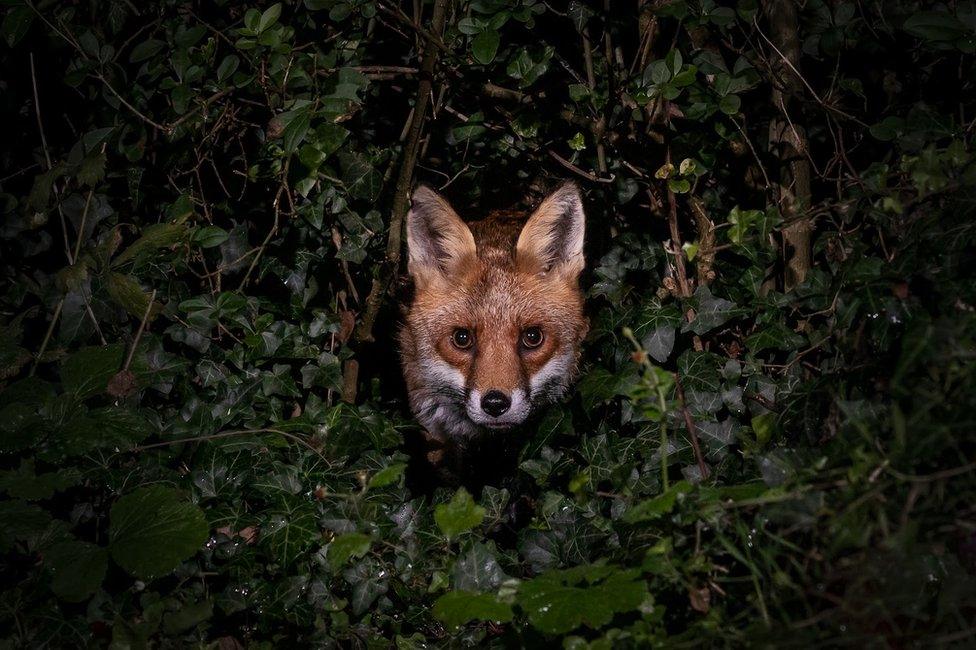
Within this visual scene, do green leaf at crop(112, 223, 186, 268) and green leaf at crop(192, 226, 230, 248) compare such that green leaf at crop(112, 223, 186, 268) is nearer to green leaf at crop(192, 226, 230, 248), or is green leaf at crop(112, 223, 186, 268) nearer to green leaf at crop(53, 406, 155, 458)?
green leaf at crop(192, 226, 230, 248)

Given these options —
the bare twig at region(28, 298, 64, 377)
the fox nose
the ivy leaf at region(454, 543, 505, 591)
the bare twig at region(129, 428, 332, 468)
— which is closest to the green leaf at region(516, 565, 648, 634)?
the ivy leaf at region(454, 543, 505, 591)

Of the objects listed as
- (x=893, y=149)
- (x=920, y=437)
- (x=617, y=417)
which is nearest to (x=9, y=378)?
(x=617, y=417)

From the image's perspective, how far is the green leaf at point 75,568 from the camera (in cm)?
251

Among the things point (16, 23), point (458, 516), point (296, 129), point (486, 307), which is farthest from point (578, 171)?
point (16, 23)

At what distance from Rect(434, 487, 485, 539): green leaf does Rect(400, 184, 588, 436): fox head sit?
143 centimetres

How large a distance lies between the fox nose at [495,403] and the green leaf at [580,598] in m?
1.56

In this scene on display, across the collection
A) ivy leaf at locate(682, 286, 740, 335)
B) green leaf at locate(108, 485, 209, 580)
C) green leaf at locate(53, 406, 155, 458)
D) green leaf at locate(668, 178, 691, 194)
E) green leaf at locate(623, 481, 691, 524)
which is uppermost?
green leaf at locate(668, 178, 691, 194)

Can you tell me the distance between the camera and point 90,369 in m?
3.15

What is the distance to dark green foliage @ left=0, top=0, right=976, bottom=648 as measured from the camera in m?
2.07

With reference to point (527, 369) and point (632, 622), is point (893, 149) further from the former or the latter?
point (632, 622)

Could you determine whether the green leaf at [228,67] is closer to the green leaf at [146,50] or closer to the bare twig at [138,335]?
the green leaf at [146,50]

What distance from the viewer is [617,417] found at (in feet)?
12.0

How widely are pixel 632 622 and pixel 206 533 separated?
1487 mm

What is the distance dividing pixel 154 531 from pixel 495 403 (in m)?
1.66
